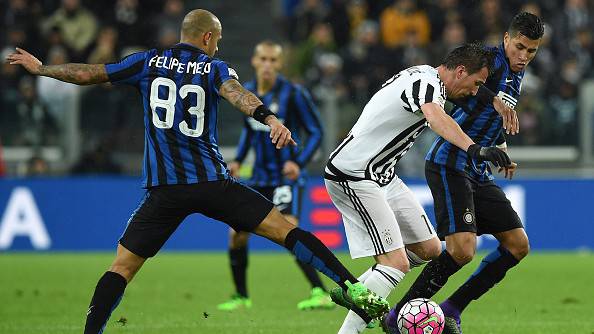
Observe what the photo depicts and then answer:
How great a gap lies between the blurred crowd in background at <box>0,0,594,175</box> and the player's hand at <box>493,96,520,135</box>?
9248 mm

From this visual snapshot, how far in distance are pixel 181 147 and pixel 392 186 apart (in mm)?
1697

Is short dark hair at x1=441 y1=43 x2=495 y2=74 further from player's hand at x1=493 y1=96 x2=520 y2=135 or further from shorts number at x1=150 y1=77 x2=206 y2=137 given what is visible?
shorts number at x1=150 y1=77 x2=206 y2=137

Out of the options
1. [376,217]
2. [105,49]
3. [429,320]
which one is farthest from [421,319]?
[105,49]

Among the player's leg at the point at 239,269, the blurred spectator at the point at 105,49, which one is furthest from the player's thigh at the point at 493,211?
the blurred spectator at the point at 105,49

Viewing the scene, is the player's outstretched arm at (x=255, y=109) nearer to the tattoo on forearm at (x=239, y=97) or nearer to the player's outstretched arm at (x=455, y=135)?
the tattoo on forearm at (x=239, y=97)

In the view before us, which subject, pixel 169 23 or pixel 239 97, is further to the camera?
pixel 169 23

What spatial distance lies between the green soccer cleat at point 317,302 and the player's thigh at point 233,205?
334 centimetres

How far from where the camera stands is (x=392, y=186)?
323 inches

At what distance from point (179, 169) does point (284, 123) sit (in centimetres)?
413

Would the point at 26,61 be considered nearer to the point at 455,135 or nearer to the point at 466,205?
the point at 455,135

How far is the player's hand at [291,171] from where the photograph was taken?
35.6 ft

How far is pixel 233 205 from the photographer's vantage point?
735 centimetres

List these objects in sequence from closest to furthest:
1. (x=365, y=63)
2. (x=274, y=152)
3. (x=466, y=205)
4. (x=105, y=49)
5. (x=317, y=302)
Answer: (x=466, y=205) → (x=317, y=302) → (x=274, y=152) → (x=105, y=49) → (x=365, y=63)

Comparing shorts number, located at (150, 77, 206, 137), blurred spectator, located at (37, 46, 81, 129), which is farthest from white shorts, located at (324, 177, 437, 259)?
blurred spectator, located at (37, 46, 81, 129)
